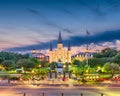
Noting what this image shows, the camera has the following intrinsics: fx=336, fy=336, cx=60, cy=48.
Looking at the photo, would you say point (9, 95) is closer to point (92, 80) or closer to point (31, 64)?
point (92, 80)

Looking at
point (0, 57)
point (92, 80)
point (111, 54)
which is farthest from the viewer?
point (111, 54)

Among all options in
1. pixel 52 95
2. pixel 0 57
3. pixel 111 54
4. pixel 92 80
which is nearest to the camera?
pixel 52 95

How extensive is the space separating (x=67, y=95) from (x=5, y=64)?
85.5m

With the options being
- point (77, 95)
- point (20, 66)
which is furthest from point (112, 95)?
point (20, 66)

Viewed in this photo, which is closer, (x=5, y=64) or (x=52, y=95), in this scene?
(x=52, y=95)

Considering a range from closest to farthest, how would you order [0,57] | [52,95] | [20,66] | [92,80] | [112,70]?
[52,95]
[92,80]
[112,70]
[20,66]
[0,57]

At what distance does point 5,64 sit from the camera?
369 ft

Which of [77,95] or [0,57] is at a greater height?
[0,57]

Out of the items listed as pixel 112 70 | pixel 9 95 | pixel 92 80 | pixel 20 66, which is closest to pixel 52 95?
pixel 9 95

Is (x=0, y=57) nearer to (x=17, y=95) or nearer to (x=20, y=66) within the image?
(x=20, y=66)

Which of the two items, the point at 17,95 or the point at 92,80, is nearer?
the point at 17,95

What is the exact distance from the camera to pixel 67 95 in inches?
1151

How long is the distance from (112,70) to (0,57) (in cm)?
6174

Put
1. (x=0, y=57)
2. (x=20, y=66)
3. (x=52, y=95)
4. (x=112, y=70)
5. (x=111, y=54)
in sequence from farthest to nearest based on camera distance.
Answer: (x=111, y=54) → (x=0, y=57) → (x=20, y=66) → (x=112, y=70) → (x=52, y=95)
